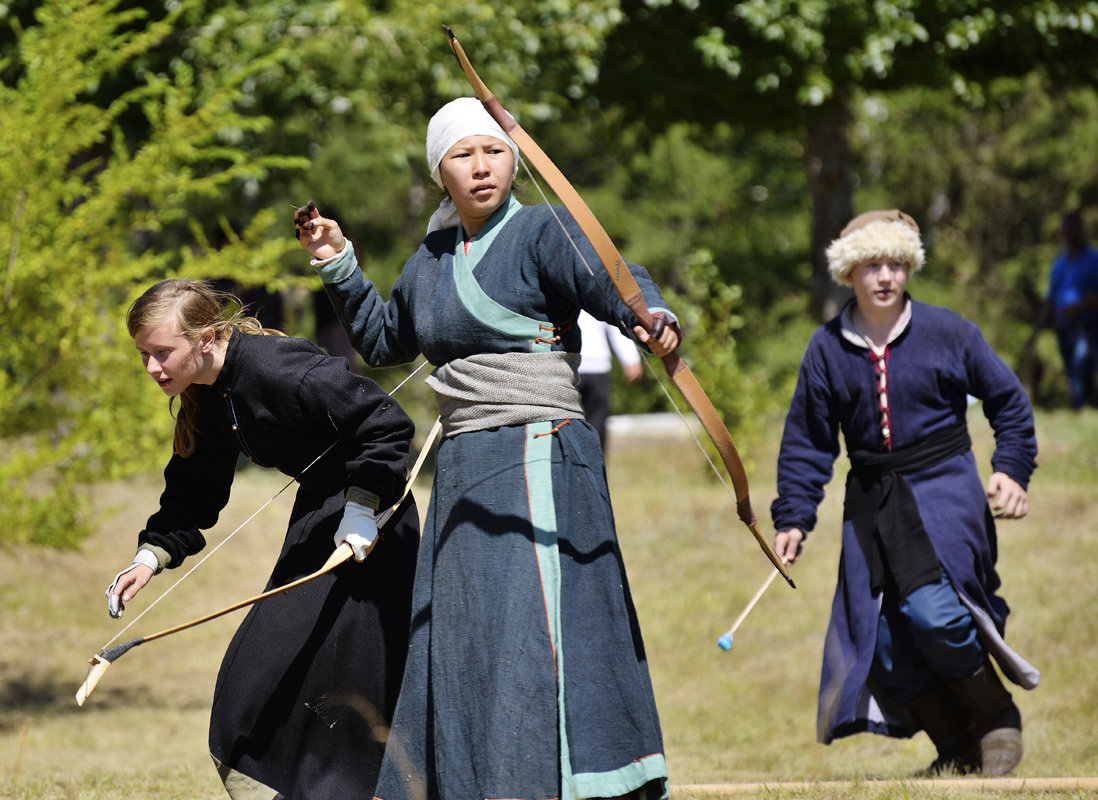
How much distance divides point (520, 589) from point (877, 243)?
2.00 metres

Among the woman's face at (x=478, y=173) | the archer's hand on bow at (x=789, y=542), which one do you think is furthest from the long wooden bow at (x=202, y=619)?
the archer's hand on bow at (x=789, y=542)

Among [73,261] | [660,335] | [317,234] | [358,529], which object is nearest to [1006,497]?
[660,335]

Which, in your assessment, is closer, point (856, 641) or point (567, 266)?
point (567, 266)

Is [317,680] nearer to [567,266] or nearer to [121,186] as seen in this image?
[567,266]

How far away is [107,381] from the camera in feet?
21.4

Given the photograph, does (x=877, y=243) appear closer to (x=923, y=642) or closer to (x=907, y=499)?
(x=907, y=499)

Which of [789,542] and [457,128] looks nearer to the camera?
[457,128]

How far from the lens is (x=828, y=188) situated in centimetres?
1142

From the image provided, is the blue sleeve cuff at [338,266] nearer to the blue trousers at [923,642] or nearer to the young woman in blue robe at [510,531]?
the young woman in blue robe at [510,531]

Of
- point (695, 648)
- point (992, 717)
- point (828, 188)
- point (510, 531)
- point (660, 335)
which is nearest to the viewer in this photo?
point (660, 335)

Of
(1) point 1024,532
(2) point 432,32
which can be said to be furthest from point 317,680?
(2) point 432,32

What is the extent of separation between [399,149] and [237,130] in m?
1.27

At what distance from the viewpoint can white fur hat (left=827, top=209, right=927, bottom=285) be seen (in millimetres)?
4488

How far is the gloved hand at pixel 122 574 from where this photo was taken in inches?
138
